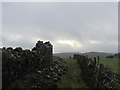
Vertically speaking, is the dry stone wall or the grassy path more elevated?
the dry stone wall

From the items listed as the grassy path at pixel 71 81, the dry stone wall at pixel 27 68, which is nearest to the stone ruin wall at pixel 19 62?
the dry stone wall at pixel 27 68

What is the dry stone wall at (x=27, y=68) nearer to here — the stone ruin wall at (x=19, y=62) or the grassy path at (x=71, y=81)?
the stone ruin wall at (x=19, y=62)

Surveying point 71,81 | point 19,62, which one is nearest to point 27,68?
point 19,62

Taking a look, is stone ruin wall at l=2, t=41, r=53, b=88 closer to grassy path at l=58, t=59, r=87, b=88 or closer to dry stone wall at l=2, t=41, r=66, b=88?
dry stone wall at l=2, t=41, r=66, b=88

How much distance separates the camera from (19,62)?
121 feet

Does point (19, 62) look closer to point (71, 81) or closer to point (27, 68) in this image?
point (27, 68)

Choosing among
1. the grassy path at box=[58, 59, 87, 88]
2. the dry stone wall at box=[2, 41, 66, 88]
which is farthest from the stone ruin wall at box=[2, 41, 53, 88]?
the grassy path at box=[58, 59, 87, 88]

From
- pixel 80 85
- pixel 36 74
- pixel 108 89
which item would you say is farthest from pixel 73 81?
pixel 108 89

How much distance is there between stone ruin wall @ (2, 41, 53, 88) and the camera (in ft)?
114

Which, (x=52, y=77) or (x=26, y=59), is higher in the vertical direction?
(x=26, y=59)

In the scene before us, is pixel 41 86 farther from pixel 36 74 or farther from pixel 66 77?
pixel 66 77

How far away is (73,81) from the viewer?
127ft

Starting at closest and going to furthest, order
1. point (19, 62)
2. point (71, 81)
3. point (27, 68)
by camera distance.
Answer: point (19, 62) → point (71, 81) → point (27, 68)

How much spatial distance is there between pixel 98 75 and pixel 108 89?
5862mm
